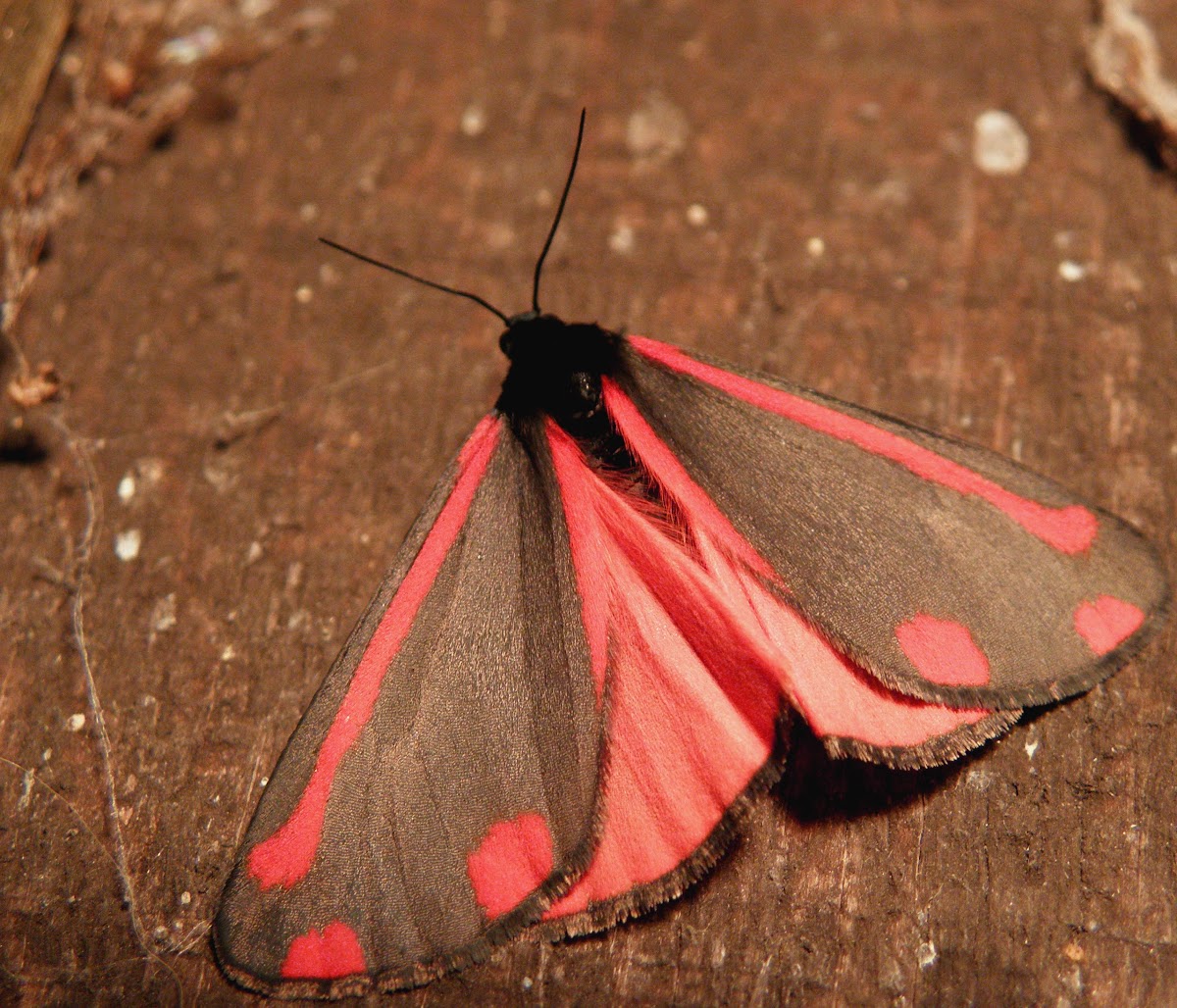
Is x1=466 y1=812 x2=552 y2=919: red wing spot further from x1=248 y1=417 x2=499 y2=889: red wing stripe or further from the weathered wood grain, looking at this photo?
the weathered wood grain

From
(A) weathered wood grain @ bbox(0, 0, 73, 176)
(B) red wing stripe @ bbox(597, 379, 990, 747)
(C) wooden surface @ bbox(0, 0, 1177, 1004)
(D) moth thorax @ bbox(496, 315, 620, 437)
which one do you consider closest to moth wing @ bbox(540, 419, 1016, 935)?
(B) red wing stripe @ bbox(597, 379, 990, 747)

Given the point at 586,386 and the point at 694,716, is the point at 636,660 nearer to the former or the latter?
the point at 694,716

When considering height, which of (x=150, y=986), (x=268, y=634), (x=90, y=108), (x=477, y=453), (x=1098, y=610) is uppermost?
(x=90, y=108)

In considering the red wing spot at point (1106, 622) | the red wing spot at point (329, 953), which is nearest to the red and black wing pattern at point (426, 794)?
the red wing spot at point (329, 953)

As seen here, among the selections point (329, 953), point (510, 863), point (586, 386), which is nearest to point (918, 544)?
point (586, 386)

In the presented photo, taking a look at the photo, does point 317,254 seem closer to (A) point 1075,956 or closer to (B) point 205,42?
(B) point 205,42

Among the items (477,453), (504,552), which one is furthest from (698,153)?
(504,552)

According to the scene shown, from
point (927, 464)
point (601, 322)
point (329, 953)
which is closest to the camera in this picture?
point (329, 953)
